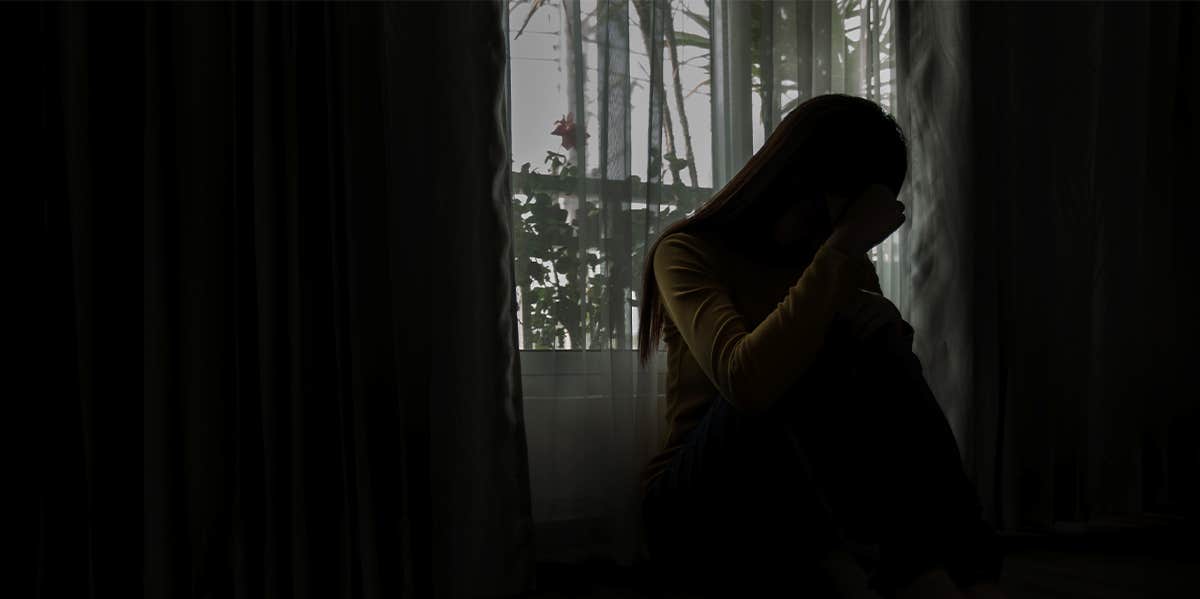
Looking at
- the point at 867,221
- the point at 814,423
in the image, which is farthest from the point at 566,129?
the point at 814,423

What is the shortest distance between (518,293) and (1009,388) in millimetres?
1154

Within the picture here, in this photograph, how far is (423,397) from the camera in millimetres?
1172

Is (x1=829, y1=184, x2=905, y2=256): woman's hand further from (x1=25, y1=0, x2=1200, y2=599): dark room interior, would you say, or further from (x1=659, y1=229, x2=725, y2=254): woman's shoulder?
(x1=659, y1=229, x2=725, y2=254): woman's shoulder

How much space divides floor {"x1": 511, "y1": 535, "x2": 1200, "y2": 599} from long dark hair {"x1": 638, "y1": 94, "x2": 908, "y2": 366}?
633mm

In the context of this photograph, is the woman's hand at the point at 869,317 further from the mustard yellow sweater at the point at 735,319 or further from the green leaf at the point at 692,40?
the green leaf at the point at 692,40

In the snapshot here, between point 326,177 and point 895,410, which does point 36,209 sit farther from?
point 895,410

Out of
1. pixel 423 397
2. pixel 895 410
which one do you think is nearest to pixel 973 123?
pixel 895 410

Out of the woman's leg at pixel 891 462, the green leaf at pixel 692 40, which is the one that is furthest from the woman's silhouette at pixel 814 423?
the green leaf at pixel 692 40

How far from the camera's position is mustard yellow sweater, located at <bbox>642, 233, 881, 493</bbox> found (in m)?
0.86

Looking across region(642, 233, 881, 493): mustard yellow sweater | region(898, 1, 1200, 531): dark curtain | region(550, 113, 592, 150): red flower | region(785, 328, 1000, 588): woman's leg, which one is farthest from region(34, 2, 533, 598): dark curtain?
region(898, 1, 1200, 531): dark curtain

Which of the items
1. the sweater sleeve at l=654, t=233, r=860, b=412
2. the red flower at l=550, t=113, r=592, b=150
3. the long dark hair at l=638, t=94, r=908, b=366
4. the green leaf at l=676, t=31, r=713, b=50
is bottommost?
the sweater sleeve at l=654, t=233, r=860, b=412

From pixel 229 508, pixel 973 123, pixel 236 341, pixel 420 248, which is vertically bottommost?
pixel 229 508

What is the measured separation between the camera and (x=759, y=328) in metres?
0.90

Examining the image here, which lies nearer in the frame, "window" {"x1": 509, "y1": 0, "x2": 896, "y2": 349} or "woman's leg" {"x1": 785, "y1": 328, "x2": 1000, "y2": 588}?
"woman's leg" {"x1": 785, "y1": 328, "x2": 1000, "y2": 588}
